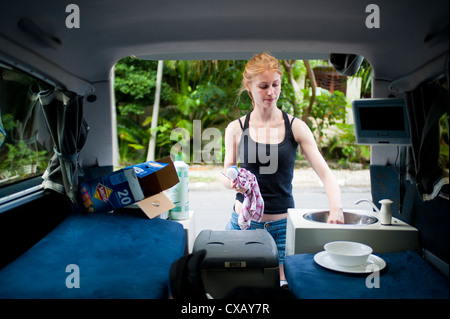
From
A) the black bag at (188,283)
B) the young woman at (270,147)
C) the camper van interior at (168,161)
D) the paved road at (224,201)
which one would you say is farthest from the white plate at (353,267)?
the paved road at (224,201)

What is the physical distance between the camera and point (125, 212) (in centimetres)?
243

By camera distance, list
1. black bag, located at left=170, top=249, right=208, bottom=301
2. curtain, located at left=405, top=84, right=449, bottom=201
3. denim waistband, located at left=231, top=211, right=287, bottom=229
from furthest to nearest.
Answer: denim waistband, located at left=231, top=211, right=287, bottom=229, curtain, located at left=405, top=84, right=449, bottom=201, black bag, located at left=170, top=249, right=208, bottom=301

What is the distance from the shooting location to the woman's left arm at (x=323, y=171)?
218 cm

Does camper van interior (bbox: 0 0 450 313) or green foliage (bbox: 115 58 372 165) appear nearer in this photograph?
camper van interior (bbox: 0 0 450 313)

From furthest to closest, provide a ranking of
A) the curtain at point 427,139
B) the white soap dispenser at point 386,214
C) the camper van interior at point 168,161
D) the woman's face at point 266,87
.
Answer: the woman's face at point 266,87 < the white soap dispenser at point 386,214 < the curtain at point 427,139 < the camper van interior at point 168,161

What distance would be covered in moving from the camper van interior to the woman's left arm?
0.66 ft

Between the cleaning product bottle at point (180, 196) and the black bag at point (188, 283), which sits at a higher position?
the cleaning product bottle at point (180, 196)

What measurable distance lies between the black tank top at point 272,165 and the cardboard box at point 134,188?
0.49 metres

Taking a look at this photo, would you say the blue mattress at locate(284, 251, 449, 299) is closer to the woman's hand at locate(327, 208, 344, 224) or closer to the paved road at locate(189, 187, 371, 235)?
the woman's hand at locate(327, 208, 344, 224)

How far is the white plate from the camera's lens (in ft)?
5.36

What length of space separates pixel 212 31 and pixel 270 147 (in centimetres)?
86

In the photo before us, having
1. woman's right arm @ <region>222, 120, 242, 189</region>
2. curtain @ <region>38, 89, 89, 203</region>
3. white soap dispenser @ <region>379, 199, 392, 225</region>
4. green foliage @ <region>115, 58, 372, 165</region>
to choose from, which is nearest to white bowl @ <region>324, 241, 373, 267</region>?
white soap dispenser @ <region>379, 199, 392, 225</region>

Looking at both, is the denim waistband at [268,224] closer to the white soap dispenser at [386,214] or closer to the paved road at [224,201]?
the white soap dispenser at [386,214]

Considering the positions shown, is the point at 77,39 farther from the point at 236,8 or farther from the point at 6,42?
the point at 236,8
